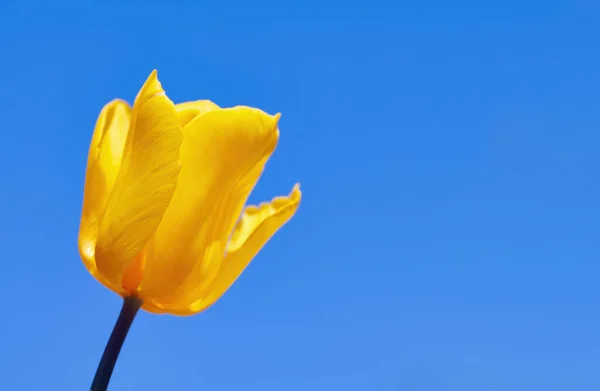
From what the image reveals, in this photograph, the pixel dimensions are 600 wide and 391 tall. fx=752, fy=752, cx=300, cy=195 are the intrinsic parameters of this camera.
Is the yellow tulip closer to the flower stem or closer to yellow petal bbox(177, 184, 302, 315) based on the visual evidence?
yellow petal bbox(177, 184, 302, 315)

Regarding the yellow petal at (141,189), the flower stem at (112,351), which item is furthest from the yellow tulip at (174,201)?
the flower stem at (112,351)

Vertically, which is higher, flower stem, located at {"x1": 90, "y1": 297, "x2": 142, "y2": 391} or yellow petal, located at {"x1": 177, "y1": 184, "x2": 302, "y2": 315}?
yellow petal, located at {"x1": 177, "y1": 184, "x2": 302, "y2": 315}

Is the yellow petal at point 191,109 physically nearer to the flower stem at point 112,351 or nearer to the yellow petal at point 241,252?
the yellow petal at point 241,252

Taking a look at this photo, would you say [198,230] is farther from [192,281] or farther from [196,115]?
[196,115]

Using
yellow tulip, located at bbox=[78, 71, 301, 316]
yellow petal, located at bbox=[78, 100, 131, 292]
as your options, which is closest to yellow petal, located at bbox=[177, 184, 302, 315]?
yellow tulip, located at bbox=[78, 71, 301, 316]

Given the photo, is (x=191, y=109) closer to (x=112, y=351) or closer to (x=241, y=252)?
(x=241, y=252)
